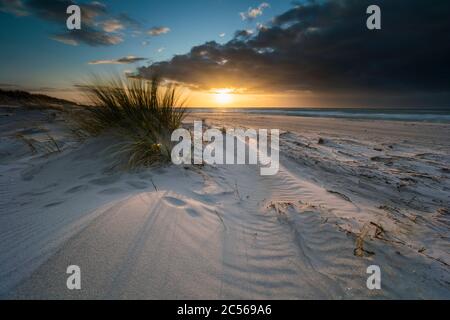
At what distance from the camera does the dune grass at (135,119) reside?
362 centimetres

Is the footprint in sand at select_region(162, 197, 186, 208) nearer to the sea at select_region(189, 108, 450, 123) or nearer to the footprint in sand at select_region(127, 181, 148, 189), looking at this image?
the footprint in sand at select_region(127, 181, 148, 189)

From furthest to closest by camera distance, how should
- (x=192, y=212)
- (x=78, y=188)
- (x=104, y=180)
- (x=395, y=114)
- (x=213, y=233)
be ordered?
1. (x=395, y=114)
2. (x=104, y=180)
3. (x=78, y=188)
4. (x=192, y=212)
5. (x=213, y=233)

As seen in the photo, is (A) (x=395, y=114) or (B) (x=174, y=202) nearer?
(B) (x=174, y=202)

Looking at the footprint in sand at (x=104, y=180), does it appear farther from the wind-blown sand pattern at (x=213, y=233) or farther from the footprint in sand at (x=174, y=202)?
the footprint in sand at (x=174, y=202)

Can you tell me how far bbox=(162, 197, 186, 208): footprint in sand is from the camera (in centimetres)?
229

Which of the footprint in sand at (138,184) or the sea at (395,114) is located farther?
the sea at (395,114)

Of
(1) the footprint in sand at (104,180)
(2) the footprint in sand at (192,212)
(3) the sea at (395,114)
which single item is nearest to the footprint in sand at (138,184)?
(1) the footprint in sand at (104,180)

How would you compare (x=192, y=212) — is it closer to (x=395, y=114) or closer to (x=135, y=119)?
(x=135, y=119)

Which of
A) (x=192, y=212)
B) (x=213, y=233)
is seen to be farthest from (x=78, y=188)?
(x=213, y=233)

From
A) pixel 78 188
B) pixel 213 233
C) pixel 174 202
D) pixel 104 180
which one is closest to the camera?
pixel 213 233

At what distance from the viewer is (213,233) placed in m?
1.94

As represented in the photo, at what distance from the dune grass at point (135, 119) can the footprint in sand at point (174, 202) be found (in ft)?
4.07

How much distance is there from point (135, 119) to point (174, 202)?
2.20 metres
